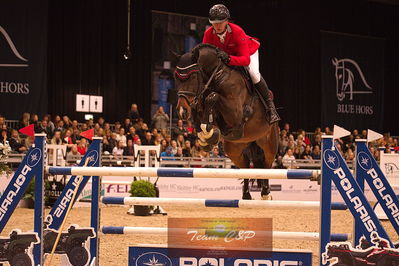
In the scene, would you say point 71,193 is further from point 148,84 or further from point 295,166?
point 148,84

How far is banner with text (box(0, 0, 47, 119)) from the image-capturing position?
45.4 ft

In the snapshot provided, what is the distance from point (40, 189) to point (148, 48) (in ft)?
43.1

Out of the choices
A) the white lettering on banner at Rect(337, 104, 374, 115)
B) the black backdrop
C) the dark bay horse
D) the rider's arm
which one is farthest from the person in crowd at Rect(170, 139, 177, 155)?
the white lettering on banner at Rect(337, 104, 374, 115)

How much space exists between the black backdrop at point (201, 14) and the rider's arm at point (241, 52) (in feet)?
35.1

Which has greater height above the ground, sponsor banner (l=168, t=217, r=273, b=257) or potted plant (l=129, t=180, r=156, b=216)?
sponsor banner (l=168, t=217, r=273, b=257)

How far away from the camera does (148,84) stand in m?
16.1

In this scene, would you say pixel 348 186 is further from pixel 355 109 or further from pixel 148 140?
pixel 355 109

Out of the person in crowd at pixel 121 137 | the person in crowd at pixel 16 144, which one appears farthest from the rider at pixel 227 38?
the person in crowd at pixel 121 137

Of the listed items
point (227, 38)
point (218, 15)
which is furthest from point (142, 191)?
point (218, 15)

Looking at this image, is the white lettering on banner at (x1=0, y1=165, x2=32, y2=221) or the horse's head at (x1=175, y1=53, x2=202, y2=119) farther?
the horse's head at (x1=175, y1=53, x2=202, y2=119)

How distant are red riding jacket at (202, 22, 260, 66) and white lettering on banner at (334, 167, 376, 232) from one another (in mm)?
1788

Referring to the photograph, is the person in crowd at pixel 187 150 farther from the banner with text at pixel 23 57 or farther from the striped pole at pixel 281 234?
the striped pole at pixel 281 234

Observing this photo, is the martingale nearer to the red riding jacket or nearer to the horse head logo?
the red riding jacket

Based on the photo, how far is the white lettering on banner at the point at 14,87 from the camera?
13.8m
